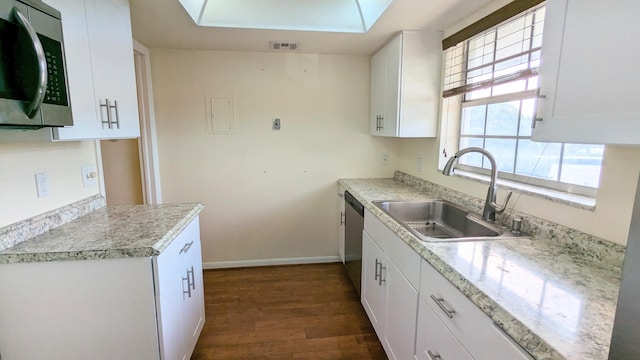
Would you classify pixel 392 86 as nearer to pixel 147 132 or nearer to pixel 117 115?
pixel 117 115

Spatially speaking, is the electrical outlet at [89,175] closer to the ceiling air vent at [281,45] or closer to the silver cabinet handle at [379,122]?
the ceiling air vent at [281,45]

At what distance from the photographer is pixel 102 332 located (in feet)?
4.43

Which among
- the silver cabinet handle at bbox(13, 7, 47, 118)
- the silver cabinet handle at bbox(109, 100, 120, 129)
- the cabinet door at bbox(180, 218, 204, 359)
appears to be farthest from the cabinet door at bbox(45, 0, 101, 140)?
the cabinet door at bbox(180, 218, 204, 359)

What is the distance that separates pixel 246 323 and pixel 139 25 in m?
2.35

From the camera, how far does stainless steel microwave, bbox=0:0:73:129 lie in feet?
3.29

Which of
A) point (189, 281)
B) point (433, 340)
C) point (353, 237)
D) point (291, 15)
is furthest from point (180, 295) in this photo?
point (291, 15)

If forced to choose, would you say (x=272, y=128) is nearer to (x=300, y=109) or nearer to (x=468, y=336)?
(x=300, y=109)

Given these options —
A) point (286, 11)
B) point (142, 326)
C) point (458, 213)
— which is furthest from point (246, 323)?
point (286, 11)

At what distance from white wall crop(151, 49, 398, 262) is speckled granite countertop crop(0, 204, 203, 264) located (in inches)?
48.5

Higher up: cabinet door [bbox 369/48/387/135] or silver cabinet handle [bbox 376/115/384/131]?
cabinet door [bbox 369/48/387/135]

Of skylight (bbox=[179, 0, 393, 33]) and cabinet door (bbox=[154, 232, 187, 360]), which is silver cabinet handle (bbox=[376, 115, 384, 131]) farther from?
cabinet door (bbox=[154, 232, 187, 360])

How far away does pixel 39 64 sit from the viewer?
3.40ft

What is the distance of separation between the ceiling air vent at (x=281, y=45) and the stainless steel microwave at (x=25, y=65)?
172 cm

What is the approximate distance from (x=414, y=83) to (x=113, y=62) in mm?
2036
